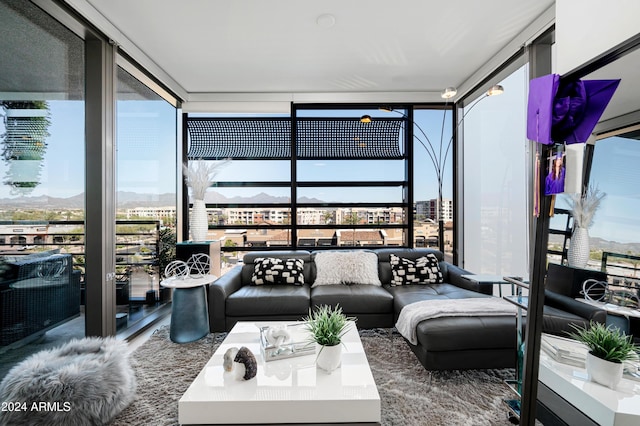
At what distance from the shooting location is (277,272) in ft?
10.8

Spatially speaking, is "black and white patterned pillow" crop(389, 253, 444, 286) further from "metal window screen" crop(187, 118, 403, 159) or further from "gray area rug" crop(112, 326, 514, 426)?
"metal window screen" crop(187, 118, 403, 159)

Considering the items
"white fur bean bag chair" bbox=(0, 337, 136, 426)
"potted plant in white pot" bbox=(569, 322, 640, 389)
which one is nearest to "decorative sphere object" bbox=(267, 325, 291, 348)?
"white fur bean bag chair" bbox=(0, 337, 136, 426)

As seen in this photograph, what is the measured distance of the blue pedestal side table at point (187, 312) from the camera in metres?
2.71

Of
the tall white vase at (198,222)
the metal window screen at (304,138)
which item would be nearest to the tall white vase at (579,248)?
the metal window screen at (304,138)

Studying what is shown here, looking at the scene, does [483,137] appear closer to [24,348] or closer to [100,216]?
[100,216]

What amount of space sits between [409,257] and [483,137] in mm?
1769

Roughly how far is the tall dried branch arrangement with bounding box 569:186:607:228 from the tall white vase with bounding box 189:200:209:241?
376 centimetres

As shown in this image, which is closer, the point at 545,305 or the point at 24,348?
the point at 545,305

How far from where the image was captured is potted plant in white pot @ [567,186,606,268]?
2.95ft

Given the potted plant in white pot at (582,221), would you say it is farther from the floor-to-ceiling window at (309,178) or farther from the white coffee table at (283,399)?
the floor-to-ceiling window at (309,178)

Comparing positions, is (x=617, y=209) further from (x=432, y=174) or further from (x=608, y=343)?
(x=432, y=174)

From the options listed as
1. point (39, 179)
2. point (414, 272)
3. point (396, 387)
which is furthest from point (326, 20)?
point (396, 387)

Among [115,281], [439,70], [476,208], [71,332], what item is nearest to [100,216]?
[115,281]

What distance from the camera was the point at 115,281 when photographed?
8.63 ft
